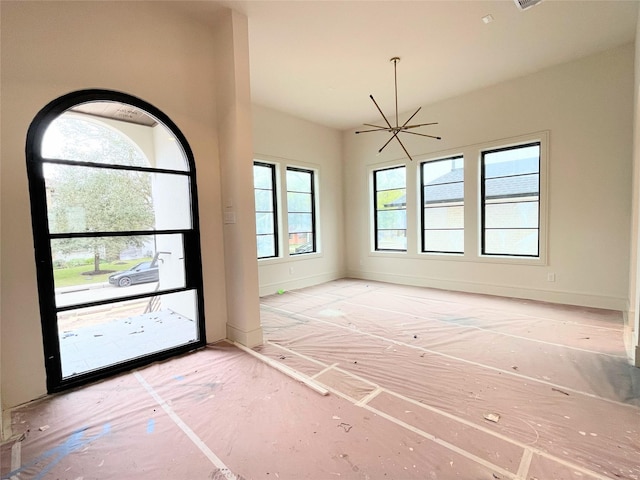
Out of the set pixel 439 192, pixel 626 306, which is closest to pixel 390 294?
pixel 439 192

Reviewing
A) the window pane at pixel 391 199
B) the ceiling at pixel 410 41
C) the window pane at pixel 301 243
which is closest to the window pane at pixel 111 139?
the ceiling at pixel 410 41

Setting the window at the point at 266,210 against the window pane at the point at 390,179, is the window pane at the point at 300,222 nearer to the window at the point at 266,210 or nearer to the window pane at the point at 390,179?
the window at the point at 266,210

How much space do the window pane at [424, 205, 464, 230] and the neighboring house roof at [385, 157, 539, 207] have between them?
0.50 feet

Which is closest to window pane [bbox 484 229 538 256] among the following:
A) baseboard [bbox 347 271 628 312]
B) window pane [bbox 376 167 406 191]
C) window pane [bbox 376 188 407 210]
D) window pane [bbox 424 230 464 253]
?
window pane [bbox 424 230 464 253]

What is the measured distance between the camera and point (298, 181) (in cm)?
615

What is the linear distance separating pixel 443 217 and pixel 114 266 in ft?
16.5

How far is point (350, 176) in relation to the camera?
6.79m

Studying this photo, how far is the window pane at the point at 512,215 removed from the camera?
472cm

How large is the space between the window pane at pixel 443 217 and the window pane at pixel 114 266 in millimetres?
4387

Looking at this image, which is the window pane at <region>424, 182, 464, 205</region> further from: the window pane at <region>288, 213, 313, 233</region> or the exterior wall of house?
the exterior wall of house

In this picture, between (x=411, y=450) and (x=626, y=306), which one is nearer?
(x=411, y=450)

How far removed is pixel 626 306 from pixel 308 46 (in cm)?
512

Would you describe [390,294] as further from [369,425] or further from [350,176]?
[369,425]

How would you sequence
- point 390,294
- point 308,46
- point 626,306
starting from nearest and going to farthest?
1. point 308,46
2. point 626,306
3. point 390,294
